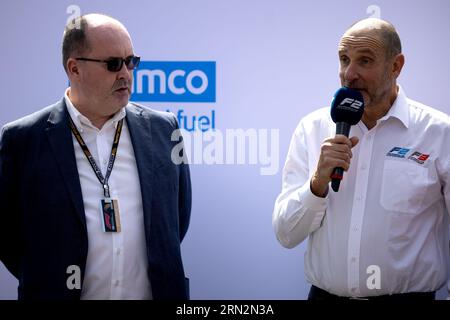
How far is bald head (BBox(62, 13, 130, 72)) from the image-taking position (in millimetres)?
2574

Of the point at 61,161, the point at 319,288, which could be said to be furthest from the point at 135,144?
the point at 319,288

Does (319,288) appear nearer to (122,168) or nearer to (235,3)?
(122,168)

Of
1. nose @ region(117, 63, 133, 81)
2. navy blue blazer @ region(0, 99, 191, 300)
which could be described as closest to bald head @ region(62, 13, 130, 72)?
nose @ region(117, 63, 133, 81)

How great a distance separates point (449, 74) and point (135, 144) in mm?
1876

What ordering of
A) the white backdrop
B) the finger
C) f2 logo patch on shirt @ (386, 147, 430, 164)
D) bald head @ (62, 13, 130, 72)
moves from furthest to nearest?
the white backdrop → bald head @ (62, 13, 130, 72) → f2 logo patch on shirt @ (386, 147, 430, 164) → the finger

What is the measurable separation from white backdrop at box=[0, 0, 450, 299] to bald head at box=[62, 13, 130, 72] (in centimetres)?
93

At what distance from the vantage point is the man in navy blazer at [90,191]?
94.4 inches

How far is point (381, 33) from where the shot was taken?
254cm

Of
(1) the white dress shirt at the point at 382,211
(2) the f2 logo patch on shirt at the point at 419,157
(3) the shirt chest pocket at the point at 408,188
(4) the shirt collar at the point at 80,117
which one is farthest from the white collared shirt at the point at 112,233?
(2) the f2 logo patch on shirt at the point at 419,157

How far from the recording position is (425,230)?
2463 mm

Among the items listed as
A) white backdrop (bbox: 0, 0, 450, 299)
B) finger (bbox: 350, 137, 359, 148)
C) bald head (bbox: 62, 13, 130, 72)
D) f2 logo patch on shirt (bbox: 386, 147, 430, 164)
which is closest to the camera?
finger (bbox: 350, 137, 359, 148)

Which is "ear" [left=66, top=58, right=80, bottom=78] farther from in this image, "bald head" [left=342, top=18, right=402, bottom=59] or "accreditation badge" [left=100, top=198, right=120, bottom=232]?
"bald head" [left=342, top=18, right=402, bottom=59]

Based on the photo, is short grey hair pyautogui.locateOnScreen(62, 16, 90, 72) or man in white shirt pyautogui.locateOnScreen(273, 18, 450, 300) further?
short grey hair pyautogui.locateOnScreen(62, 16, 90, 72)

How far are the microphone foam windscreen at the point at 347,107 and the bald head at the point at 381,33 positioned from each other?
0.28m
